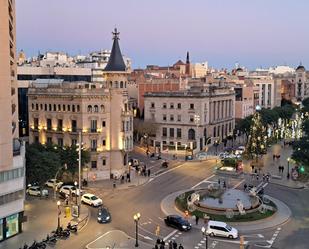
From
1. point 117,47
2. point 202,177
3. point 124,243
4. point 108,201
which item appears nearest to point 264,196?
point 202,177

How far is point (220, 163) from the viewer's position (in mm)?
79188

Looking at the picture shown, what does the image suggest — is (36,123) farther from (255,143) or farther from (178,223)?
(255,143)

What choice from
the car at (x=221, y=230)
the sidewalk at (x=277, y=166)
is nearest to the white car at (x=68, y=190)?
the car at (x=221, y=230)

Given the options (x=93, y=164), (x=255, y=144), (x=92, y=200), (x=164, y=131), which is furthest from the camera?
(x=164, y=131)

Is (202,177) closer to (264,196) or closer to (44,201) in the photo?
(264,196)

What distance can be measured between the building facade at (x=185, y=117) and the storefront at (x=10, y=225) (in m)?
52.7

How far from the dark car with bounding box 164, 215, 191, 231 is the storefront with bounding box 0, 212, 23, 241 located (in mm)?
14213

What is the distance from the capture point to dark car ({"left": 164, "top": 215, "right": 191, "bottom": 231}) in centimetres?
4416

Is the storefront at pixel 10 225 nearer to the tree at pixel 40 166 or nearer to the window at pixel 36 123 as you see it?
the tree at pixel 40 166

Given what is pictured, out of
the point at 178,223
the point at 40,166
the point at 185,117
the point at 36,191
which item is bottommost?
the point at 36,191

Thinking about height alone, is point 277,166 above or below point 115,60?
below

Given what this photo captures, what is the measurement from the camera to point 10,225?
4238cm

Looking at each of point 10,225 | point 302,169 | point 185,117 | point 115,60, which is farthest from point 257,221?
point 185,117

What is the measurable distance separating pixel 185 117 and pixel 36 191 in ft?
146
